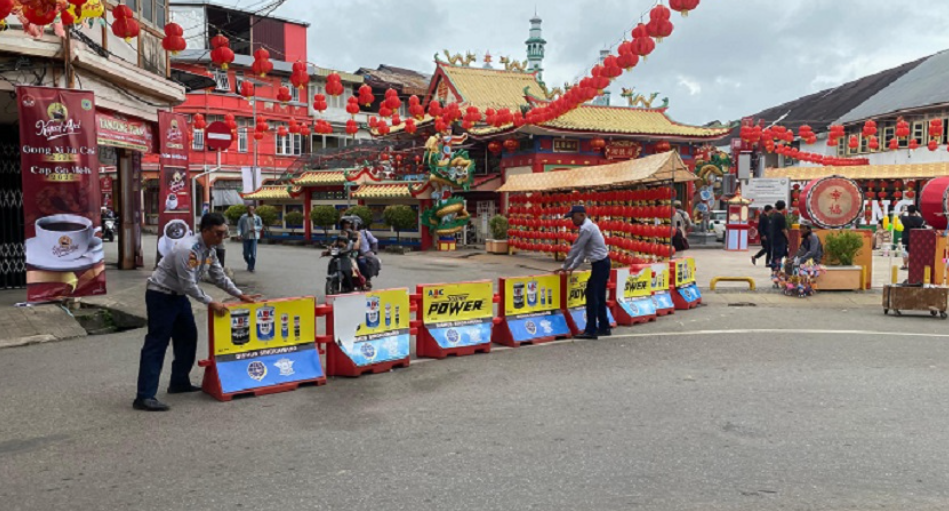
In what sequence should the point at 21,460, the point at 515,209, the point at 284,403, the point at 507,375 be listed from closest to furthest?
the point at 21,460, the point at 284,403, the point at 507,375, the point at 515,209

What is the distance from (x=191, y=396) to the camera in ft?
21.8

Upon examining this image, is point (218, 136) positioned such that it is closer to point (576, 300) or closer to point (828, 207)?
point (576, 300)

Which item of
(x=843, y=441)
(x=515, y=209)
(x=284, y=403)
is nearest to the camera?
(x=843, y=441)

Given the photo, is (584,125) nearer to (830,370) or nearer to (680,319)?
(680,319)

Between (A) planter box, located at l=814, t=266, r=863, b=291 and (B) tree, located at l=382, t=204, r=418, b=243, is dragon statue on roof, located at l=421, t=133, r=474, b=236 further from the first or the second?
(A) planter box, located at l=814, t=266, r=863, b=291

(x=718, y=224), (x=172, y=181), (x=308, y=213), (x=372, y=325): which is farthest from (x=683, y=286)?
(x=718, y=224)

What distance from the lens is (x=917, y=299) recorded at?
11.7 metres

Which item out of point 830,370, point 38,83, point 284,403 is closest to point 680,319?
point 830,370

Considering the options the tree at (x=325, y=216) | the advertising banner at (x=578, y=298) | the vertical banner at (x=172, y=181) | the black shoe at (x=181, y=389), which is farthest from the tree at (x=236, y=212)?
the black shoe at (x=181, y=389)

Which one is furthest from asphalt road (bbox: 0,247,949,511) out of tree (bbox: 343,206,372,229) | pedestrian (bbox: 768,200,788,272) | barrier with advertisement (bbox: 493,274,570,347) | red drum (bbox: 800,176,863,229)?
tree (bbox: 343,206,372,229)

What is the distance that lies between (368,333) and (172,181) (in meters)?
8.82

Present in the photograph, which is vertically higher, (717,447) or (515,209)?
(515,209)

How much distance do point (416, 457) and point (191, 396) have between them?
2734 millimetres

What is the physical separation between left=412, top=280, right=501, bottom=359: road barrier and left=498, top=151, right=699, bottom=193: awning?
7687mm
